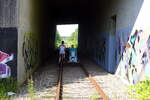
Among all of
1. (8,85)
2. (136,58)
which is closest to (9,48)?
(8,85)

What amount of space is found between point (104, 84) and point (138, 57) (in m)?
1.90

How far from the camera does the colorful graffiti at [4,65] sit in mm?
6398

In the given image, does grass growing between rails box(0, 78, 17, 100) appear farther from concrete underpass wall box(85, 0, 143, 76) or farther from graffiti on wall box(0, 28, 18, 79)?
concrete underpass wall box(85, 0, 143, 76)

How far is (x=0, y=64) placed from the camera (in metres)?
6.39

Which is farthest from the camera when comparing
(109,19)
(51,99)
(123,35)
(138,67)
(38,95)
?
(109,19)

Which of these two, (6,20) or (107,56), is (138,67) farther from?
(6,20)

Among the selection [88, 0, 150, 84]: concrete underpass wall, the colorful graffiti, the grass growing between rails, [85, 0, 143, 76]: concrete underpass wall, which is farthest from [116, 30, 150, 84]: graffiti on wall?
the colorful graffiti

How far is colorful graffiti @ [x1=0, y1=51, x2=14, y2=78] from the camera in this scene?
6.40 meters

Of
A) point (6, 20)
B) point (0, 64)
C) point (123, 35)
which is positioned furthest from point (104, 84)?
point (6, 20)

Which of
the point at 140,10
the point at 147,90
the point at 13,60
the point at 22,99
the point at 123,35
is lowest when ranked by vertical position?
the point at 22,99

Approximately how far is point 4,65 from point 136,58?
190 inches

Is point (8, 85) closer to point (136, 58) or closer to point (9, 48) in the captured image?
point (9, 48)

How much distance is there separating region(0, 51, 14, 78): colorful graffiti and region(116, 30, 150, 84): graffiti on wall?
14.9 feet

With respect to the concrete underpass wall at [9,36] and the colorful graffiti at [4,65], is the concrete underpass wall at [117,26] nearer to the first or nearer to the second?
the concrete underpass wall at [9,36]
